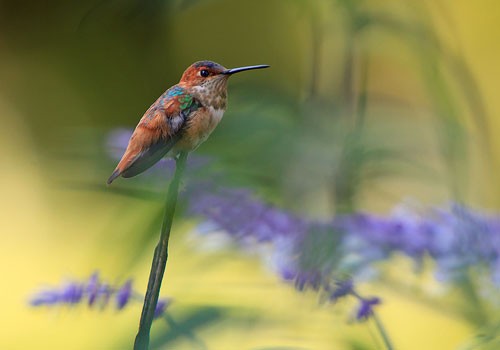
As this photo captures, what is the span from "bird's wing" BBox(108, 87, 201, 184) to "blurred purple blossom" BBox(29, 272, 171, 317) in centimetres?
6

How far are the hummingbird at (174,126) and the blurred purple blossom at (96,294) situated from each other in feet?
0.19

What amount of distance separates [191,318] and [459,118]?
13cm

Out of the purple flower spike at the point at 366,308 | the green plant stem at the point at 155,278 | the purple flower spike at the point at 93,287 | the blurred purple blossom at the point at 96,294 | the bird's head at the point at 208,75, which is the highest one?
the bird's head at the point at 208,75

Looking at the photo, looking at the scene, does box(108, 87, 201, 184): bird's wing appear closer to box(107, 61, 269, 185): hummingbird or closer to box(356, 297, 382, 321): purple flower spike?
box(107, 61, 269, 185): hummingbird

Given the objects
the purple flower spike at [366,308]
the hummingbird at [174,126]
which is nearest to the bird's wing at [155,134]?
the hummingbird at [174,126]

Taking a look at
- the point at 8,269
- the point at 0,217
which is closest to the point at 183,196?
the point at 8,269

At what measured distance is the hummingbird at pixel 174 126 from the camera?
0.16 meters

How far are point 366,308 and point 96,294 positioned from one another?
0.31 feet

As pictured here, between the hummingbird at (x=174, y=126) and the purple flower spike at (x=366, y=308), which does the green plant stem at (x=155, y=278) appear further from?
the purple flower spike at (x=366, y=308)

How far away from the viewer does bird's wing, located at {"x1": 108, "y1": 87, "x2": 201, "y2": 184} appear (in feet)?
0.53

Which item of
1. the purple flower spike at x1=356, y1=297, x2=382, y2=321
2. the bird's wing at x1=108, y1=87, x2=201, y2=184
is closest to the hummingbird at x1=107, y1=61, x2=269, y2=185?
the bird's wing at x1=108, y1=87, x2=201, y2=184

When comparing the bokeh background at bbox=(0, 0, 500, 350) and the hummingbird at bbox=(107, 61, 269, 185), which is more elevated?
the hummingbird at bbox=(107, 61, 269, 185)

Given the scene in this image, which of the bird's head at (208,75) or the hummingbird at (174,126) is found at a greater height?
the bird's head at (208,75)

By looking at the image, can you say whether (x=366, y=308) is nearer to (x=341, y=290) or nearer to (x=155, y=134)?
(x=341, y=290)
